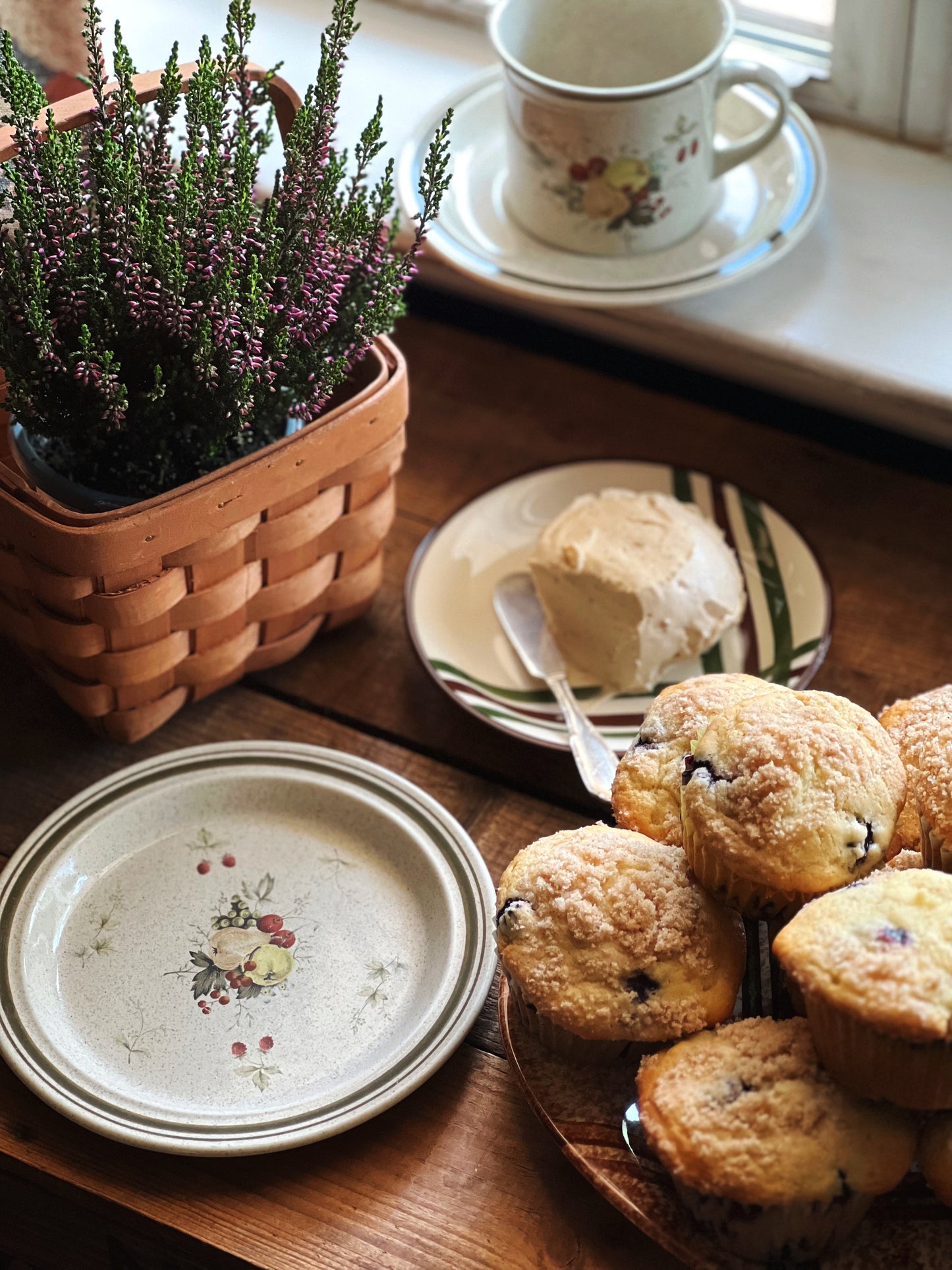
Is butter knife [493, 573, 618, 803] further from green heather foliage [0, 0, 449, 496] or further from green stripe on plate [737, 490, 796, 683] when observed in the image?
green heather foliage [0, 0, 449, 496]

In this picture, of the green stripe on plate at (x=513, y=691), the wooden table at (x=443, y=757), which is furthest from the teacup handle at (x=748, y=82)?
the green stripe on plate at (x=513, y=691)

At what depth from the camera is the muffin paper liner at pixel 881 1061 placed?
545mm

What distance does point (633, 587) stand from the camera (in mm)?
920

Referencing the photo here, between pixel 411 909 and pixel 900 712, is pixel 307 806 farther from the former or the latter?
pixel 900 712

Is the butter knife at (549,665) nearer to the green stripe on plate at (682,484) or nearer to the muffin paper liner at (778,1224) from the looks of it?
the green stripe on plate at (682,484)

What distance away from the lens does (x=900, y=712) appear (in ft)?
2.38

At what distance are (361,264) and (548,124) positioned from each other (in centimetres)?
25

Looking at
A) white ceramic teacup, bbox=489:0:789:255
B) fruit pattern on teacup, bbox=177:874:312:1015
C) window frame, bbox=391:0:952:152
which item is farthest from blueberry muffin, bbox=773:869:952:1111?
window frame, bbox=391:0:952:152

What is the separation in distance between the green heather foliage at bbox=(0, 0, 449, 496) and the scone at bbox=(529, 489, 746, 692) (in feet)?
0.79

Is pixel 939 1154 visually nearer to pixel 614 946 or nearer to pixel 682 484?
pixel 614 946

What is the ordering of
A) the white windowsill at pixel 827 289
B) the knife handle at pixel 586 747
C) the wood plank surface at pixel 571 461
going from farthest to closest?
the white windowsill at pixel 827 289 → the wood plank surface at pixel 571 461 → the knife handle at pixel 586 747

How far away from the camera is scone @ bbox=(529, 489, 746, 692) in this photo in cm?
93

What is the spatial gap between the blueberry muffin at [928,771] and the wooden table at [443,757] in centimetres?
25

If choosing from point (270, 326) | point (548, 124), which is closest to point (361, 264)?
point (270, 326)
